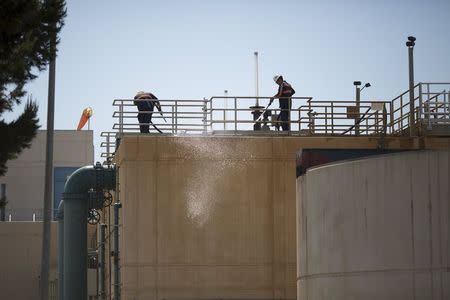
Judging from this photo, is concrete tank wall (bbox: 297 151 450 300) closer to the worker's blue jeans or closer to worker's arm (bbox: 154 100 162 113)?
worker's arm (bbox: 154 100 162 113)

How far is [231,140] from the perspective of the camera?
3559cm

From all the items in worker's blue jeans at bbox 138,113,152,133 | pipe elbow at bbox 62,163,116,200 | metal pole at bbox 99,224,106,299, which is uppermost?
worker's blue jeans at bbox 138,113,152,133

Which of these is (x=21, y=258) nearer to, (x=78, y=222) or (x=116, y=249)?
(x=78, y=222)

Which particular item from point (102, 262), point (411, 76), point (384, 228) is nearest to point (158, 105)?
point (102, 262)

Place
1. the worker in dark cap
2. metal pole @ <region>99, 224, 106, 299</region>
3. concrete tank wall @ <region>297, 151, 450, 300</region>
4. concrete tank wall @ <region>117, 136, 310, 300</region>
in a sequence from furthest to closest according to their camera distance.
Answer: metal pole @ <region>99, 224, 106, 299</region>
the worker in dark cap
concrete tank wall @ <region>117, 136, 310, 300</region>
concrete tank wall @ <region>297, 151, 450, 300</region>

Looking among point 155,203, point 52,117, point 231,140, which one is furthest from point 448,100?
point 52,117

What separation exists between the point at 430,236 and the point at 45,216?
1408cm

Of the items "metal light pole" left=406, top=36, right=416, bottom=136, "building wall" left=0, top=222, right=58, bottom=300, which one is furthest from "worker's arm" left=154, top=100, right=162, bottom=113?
"building wall" left=0, top=222, right=58, bottom=300

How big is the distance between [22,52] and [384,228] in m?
10.2

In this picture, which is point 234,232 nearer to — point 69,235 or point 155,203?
point 155,203

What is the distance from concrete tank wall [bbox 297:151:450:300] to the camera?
24.0 meters

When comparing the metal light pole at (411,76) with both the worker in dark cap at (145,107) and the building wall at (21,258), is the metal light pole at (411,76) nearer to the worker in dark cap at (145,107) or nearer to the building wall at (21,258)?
the worker in dark cap at (145,107)

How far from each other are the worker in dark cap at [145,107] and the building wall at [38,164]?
33.7 metres

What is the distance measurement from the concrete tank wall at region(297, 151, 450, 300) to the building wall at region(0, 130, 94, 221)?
4450cm
